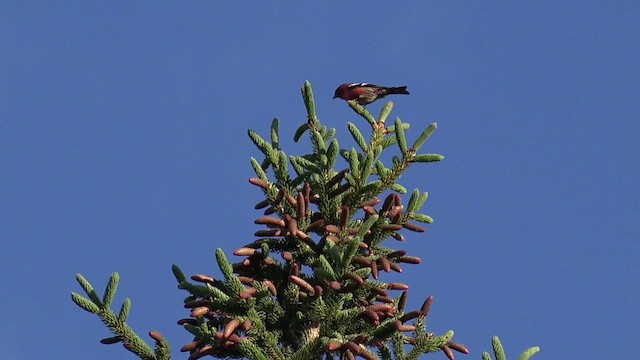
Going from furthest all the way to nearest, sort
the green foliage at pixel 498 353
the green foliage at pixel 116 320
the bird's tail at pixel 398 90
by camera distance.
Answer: the bird's tail at pixel 398 90 < the green foliage at pixel 116 320 < the green foliage at pixel 498 353

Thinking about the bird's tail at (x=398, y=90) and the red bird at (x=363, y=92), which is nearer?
the red bird at (x=363, y=92)

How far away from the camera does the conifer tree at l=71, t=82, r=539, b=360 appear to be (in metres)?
8.47

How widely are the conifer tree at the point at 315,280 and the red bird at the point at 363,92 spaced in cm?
119

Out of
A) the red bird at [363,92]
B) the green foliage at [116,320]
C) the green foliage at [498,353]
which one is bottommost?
the green foliage at [498,353]

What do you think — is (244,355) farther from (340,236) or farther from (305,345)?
(340,236)

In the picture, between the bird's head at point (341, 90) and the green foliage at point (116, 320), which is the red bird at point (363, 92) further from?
the green foliage at point (116, 320)

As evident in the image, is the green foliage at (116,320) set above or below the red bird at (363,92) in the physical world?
below

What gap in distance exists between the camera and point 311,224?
921 cm

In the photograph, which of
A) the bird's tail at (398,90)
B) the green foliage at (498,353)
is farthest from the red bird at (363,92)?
the green foliage at (498,353)

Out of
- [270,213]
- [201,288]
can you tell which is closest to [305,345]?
[201,288]

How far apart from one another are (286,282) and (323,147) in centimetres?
135

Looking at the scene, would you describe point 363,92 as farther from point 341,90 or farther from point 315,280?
point 315,280

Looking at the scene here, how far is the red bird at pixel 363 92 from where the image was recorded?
11.1 meters

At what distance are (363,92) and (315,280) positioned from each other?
106 inches
